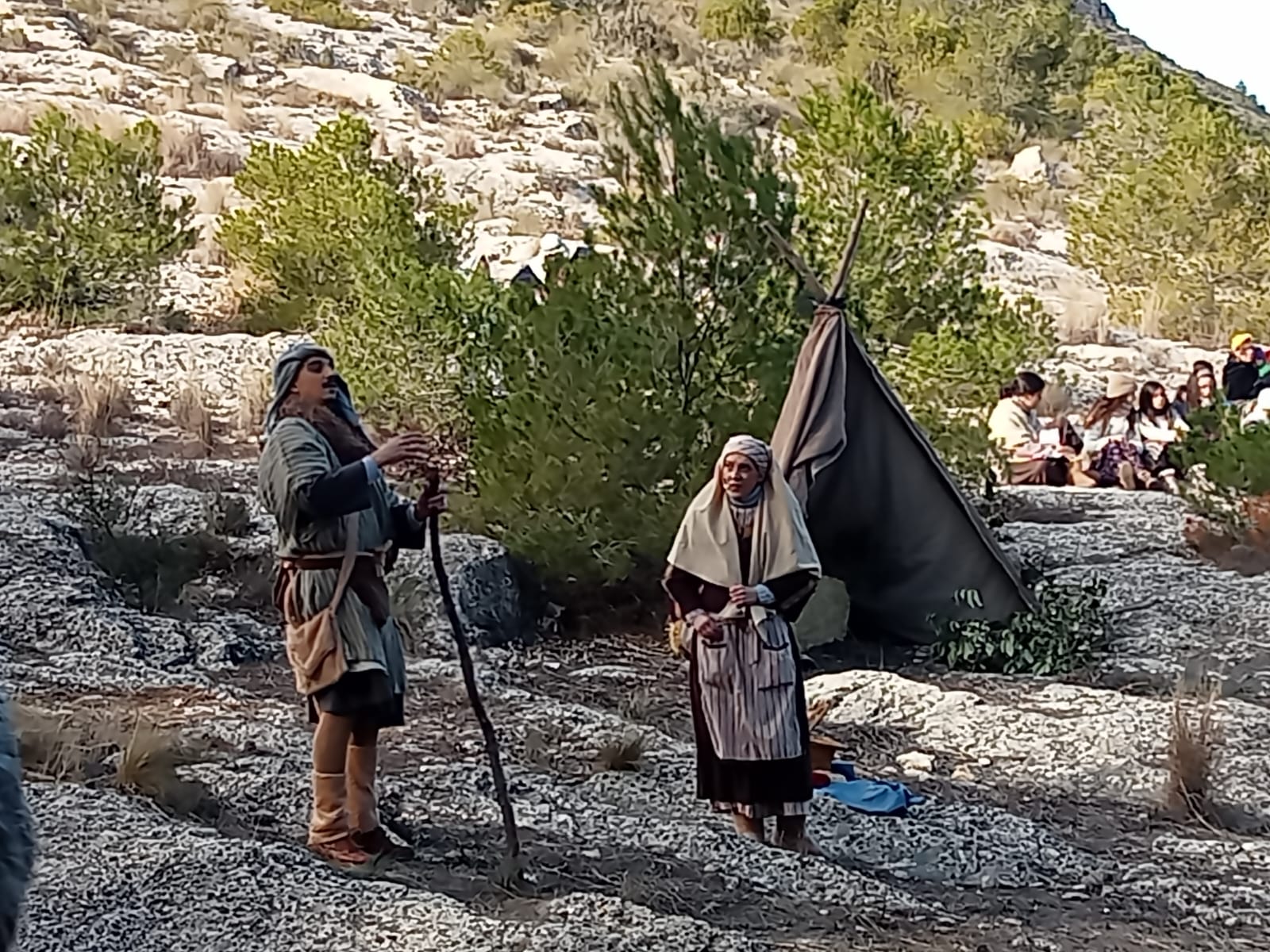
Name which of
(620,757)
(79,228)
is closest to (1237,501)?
(620,757)

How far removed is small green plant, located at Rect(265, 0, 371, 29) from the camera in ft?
102

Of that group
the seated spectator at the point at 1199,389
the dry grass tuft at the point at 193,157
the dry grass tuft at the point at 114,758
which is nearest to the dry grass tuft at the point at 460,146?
the dry grass tuft at the point at 193,157

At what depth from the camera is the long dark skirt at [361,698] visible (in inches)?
186

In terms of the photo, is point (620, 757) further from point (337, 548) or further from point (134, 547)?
point (134, 547)

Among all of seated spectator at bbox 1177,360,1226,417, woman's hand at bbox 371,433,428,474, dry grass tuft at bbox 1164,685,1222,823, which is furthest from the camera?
seated spectator at bbox 1177,360,1226,417

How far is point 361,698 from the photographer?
4750 mm

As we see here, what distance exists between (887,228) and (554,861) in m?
7.77

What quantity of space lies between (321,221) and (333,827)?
455 inches

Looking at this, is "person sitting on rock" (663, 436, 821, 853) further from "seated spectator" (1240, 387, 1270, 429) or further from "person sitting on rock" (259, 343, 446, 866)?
"seated spectator" (1240, 387, 1270, 429)

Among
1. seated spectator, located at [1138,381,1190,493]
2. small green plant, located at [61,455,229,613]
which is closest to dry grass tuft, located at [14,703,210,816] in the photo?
small green plant, located at [61,455,229,613]

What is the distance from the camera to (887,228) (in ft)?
39.9

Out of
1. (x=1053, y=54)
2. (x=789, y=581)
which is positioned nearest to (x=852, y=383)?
(x=789, y=581)

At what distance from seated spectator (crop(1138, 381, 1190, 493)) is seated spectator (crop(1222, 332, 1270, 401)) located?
47cm

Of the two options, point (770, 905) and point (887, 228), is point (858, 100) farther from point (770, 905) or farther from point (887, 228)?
point (770, 905)
